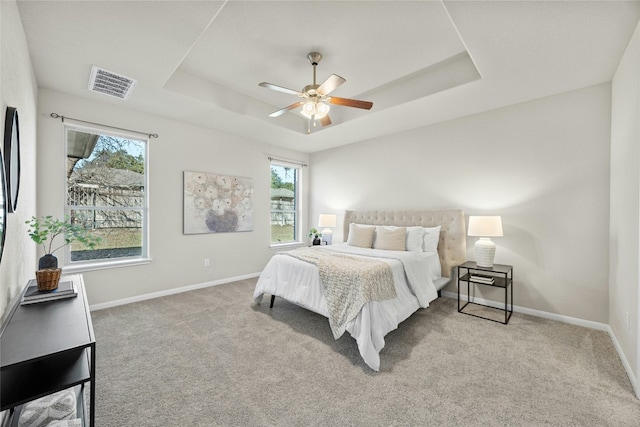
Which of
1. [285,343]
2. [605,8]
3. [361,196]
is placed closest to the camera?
[605,8]

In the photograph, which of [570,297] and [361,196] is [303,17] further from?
[570,297]

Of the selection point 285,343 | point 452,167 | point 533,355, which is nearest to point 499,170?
point 452,167

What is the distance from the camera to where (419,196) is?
169 inches

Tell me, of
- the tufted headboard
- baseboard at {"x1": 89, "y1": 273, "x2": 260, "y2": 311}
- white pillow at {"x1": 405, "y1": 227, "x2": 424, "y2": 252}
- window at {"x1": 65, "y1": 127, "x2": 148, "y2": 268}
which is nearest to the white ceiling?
window at {"x1": 65, "y1": 127, "x2": 148, "y2": 268}

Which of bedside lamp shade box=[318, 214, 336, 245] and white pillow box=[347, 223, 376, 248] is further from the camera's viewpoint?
bedside lamp shade box=[318, 214, 336, 245]

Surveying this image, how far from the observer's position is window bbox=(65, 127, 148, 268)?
10.8 feet

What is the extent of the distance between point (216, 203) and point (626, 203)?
15.9 ft

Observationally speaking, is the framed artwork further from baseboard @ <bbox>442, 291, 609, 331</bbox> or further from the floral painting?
baseboard @ <bbox>442, 291, 609, 331</bbox>

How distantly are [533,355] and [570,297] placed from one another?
Answer: 48.1 inches

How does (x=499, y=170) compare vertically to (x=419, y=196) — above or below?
above

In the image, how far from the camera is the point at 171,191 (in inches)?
157

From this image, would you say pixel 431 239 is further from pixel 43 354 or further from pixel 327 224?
pixel 43 354

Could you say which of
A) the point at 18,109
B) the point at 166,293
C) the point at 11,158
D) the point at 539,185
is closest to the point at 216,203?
the point at 166,293

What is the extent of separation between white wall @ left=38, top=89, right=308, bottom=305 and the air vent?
19.0 inches
